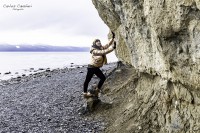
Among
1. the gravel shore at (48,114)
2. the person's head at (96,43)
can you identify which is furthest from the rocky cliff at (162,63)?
the gravel shore at (48,114)

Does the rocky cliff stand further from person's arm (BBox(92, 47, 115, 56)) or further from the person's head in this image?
person's arm (BBox(92, 47, 115, 56))

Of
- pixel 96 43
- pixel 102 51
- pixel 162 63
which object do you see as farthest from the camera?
pixel 96 43

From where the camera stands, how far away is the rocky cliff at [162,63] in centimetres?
1161

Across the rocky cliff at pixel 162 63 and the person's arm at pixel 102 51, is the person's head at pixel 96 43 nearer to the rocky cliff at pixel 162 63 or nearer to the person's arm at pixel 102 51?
the person's arm at pixel 102 51

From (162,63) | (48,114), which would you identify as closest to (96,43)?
(48,114)

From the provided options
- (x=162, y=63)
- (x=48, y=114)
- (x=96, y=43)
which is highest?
(x=96, y=43)

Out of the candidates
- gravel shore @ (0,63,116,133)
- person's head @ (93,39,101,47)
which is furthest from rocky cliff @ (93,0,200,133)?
gravel shore @ (0,63,116,133)

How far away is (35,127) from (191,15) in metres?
12.8

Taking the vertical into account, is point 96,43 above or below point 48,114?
above

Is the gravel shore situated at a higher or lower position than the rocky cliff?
lower

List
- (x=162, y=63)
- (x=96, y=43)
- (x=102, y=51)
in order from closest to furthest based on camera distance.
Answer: (x=162, y=63) → (x=102, y=51) → (x=96, y=43)

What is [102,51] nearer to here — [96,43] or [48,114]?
[96,43]

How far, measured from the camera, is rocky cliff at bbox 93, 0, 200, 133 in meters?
11.6

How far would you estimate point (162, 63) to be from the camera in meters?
14.3
